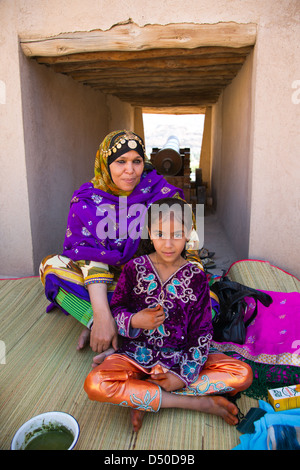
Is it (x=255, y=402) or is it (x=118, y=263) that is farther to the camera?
(x=118, y=263)

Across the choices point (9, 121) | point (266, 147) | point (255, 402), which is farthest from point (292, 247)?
point (9, 121)

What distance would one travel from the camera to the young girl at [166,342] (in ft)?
5.53

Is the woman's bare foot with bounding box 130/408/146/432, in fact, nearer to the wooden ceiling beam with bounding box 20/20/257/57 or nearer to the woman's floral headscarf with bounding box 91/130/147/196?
the woman's floral headscarf with bounding box 91/130/147/196

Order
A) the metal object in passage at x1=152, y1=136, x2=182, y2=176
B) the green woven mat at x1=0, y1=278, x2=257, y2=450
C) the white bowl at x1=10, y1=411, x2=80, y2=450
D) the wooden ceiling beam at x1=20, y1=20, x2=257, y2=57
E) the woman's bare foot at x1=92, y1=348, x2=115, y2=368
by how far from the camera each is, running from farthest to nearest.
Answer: the metal object in passage at x1=152, y1=136, x2=182, y2=176 → the wooden ceiling beam at x1=20, y1=20, x2=257, y2=57 → the woman's bare foot at x1=92, y1=348, x2=115, y2=368 → the green woven mat at x1=0, y1=278, x2=257, y2=450 → the white bowl at x1=10, y1=411, x2=80, y2=450

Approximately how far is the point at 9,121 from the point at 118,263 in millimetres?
1927

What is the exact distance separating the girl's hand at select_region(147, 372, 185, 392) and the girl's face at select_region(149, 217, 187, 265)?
1.77 feet

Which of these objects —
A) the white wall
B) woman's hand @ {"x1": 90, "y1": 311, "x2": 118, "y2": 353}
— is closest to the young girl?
woman's hand @ {"x1": 90, "y1": 311, "x2": 118, "y2": 353}

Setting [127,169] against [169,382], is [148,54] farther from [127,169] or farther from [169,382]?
[169,382]

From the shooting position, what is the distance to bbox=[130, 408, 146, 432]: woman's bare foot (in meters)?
1.69

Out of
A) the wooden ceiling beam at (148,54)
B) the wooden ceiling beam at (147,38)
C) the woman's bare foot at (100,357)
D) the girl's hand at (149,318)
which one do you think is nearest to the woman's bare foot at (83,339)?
the woman's bare foot at (100,357)

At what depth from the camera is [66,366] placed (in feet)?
7.27

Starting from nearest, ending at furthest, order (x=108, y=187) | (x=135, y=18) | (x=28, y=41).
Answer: (x=108, y=187), (x=135, y=18), (x=28, y=41)
